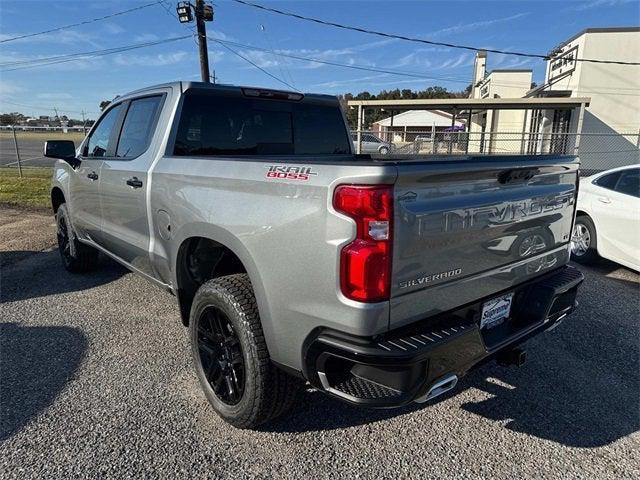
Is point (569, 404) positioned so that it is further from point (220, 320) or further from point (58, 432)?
point (58, 432)

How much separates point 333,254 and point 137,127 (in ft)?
8.52

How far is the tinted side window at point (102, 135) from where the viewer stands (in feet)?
14.1

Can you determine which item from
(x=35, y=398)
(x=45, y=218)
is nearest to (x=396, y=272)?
(x=35, y=398)

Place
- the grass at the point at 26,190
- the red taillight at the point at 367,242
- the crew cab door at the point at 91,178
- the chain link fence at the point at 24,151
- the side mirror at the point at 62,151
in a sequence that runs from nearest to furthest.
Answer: the red taillight at the point at 367,242 → the crew cab door at the point at 91,178 → the side mirror at the point at 62,151 → the grass at the point at 26,190 → the chain link fence at the point at 24,151

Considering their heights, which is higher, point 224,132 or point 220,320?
point 224,132

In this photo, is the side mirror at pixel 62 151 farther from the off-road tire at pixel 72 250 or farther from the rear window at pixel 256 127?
the rear window at pixel 256 127

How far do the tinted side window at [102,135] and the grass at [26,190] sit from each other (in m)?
5.99

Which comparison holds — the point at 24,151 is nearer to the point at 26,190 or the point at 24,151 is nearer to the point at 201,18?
the point at 201,18

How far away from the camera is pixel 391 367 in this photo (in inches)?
74.4

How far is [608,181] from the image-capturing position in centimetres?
608

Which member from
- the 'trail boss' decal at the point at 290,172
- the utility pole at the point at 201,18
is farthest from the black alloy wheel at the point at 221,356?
the utility pole at the point at 201,18

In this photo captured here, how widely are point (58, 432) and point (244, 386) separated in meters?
1.09

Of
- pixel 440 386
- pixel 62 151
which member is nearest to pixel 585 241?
pixel 440 386

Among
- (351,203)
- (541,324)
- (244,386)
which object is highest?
(351,203)
